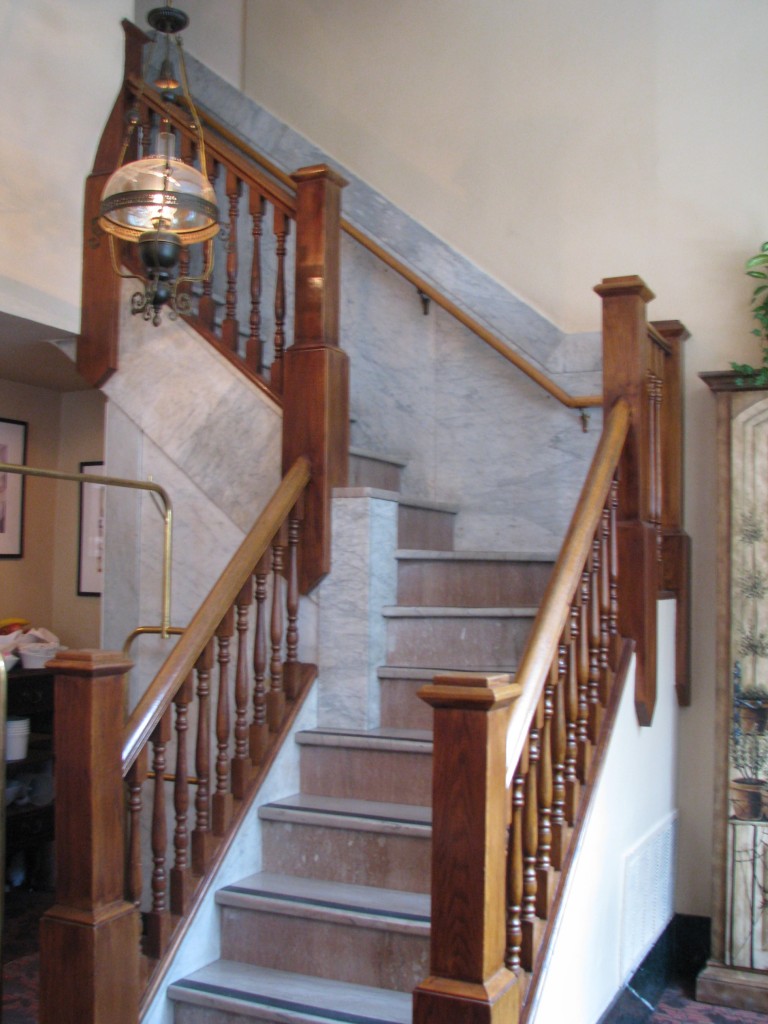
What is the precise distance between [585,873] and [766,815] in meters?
1.14

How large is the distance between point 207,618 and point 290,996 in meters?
1.04

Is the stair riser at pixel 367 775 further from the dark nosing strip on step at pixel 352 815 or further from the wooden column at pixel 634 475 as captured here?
the wooden column at pixel 634 475

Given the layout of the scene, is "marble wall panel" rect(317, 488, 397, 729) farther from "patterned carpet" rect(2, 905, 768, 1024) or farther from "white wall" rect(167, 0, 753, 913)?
"white wall" rect(167, 0, 753, 913)

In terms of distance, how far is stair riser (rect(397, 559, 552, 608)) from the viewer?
3787mm

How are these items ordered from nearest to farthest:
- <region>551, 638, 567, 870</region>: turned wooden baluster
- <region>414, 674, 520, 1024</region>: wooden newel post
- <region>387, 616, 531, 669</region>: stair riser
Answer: <region>414, 674, 520, 1024</region>: wooden newel post, <region>551, 638, 567, 870</region>: turned wooden baluster, <region>387, 616, 531, 669</region>: stair riser

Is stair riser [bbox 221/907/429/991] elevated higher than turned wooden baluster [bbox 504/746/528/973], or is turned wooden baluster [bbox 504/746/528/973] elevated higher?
turned wooden baluster [bbox 504/746/528/973]

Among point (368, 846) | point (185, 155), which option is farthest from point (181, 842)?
point (185, 155)

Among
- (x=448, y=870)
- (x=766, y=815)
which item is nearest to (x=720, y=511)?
(x=766, y=815)

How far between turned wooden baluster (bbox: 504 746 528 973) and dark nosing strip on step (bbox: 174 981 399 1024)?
1.41 feet

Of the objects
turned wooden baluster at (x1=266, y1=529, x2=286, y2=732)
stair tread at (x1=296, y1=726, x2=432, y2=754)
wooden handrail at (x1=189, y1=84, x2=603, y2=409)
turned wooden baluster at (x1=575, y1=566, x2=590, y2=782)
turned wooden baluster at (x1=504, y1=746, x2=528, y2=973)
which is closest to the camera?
turned wooden baluster at (x1=504, y1=746, x2=528, y2=973)

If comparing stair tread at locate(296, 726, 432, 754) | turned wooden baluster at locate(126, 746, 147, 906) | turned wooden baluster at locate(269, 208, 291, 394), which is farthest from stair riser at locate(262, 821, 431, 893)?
turned wooden baluster at locate(269, 208, 291, 394)

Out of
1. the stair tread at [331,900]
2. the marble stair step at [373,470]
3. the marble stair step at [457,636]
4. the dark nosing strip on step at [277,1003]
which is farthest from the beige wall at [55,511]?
the dark nosing strip on step at [277,1003]

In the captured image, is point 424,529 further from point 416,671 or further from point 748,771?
point 748,771

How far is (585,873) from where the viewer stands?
2914 millimetres
